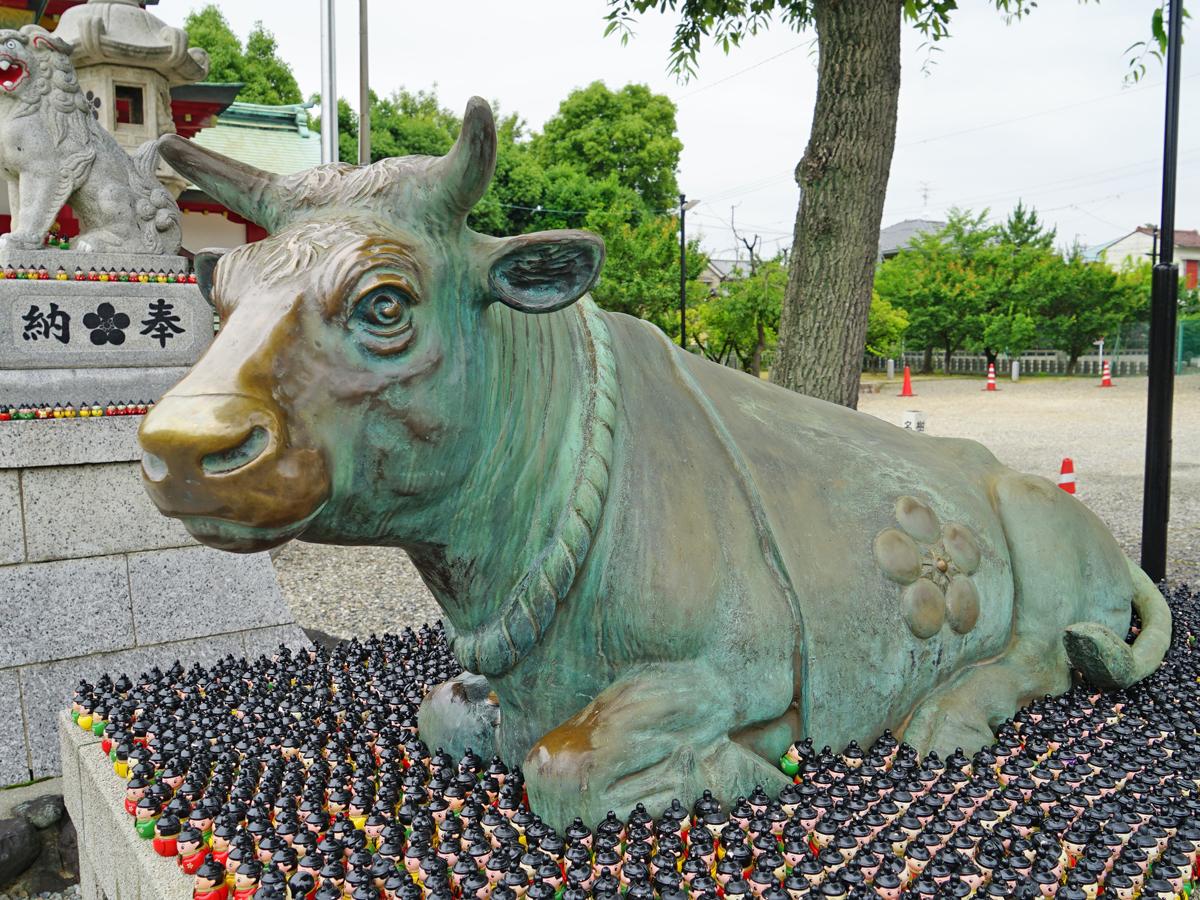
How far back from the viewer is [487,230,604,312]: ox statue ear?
5.67ft

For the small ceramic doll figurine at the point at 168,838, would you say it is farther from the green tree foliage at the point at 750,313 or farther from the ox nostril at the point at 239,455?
the green tree foliage at the point at 750,313

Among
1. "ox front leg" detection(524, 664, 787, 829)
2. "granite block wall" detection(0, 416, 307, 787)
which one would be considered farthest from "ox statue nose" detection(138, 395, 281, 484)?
"granite block wall" detection(0, 416, 307, 787)

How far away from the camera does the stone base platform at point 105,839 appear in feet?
6.75

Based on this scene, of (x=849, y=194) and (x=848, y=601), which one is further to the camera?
(x=849, y=194)

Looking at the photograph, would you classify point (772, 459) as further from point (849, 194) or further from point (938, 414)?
point (938, 414)

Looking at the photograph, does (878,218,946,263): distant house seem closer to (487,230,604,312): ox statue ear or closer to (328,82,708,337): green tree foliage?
(328,82,708,337): green tree foliage

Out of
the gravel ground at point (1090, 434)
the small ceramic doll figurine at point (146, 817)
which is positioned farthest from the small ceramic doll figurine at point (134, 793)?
the gravel ground at point (1090, 434)

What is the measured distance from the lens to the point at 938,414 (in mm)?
18719

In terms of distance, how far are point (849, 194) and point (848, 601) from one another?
322 centimetres

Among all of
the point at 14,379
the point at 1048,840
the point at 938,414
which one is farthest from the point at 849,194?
the point at 938,414

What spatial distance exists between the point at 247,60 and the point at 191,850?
31.6 metres

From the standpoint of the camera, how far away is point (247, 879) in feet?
6.12

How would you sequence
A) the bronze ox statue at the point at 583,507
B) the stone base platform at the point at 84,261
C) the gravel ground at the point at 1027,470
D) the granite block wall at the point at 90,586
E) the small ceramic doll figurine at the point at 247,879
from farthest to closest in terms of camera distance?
the gravel ground at the point at 1027,470
the stone base platform at the point at 84,261
the granite block wall at the point at 90,586
the small ceramic doll figurine at the point at 247,879
the bronze ox statue at the point at 583,507

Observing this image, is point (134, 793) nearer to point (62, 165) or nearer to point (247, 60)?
point (62, 165)
